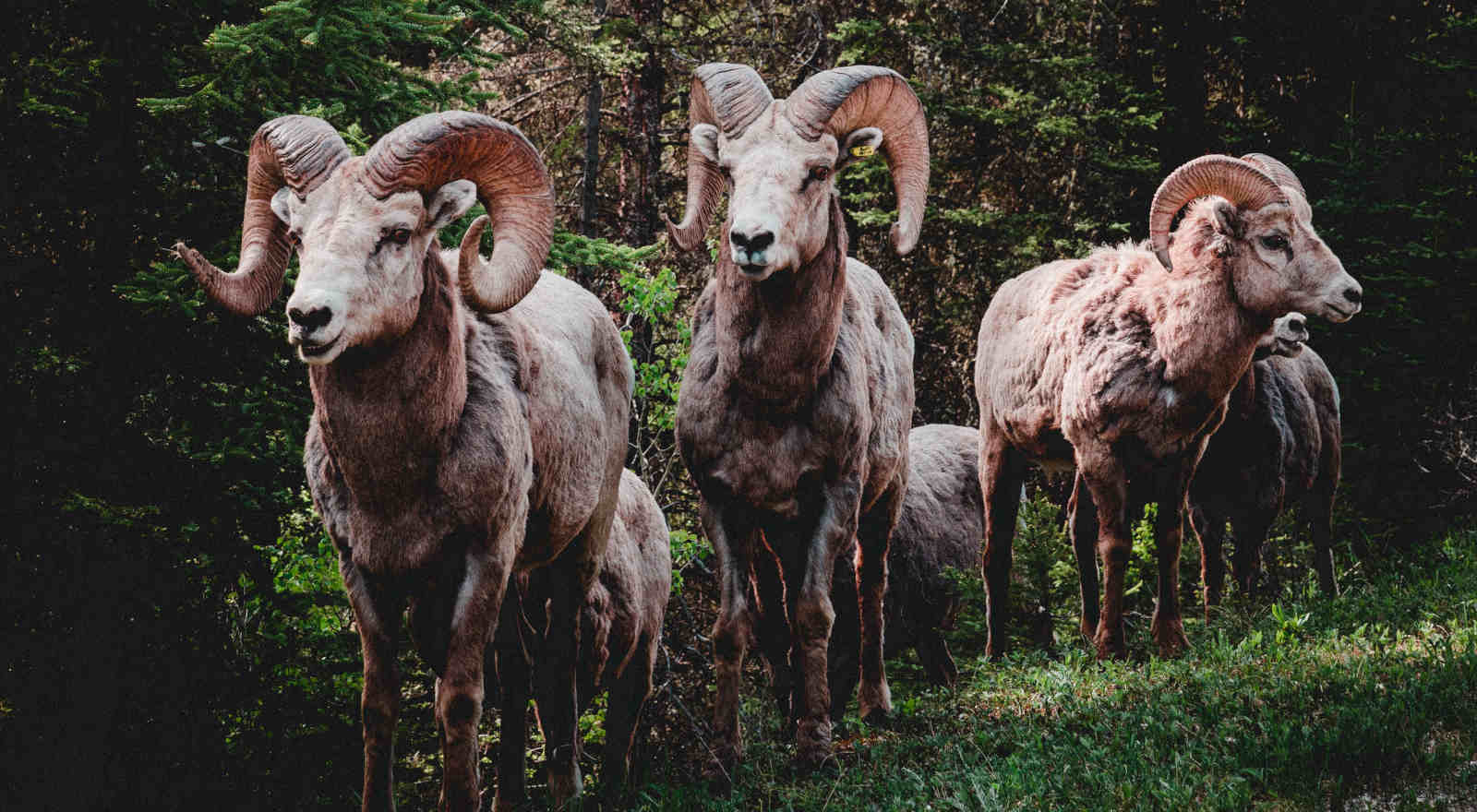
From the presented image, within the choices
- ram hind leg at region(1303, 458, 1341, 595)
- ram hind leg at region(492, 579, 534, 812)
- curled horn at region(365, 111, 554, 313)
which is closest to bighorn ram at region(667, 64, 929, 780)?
curled horn at region(365, 111, 554, 313)

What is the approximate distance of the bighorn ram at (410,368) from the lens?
17.0ft

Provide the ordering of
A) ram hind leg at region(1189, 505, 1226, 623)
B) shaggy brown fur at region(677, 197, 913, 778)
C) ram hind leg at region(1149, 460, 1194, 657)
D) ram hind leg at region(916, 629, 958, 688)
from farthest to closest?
ram hind leg at region(1189, 505, 1226, 623)
ram hind leg at region(916, 629, 958, 688)
ram hind leg at region(1149, 460, 1194, 657)
shaggy brown fur at region(677, 197, 913, 778)

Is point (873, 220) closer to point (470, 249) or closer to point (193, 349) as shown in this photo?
point (193, 349)

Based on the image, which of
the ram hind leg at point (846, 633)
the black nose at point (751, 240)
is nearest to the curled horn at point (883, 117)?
the black nose at point (751, 240)

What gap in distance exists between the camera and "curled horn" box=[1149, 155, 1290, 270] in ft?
27.6

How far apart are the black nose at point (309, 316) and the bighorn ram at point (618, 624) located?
9.12 ft

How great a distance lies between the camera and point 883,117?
23.7 ft

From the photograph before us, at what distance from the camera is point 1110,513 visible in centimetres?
838

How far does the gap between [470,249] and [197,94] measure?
381 centimetres

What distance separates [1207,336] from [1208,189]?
3.64 feet

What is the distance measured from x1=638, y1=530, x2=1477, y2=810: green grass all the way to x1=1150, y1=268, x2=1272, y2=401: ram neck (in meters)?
1.59

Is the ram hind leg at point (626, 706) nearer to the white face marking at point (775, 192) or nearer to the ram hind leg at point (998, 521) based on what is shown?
the ram hind leg at point (998, 521)

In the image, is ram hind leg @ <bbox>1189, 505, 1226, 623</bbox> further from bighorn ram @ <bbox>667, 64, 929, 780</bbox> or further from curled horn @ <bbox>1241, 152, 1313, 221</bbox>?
bighorn ram @ <bbox>667, 64, 929, 780</bbox>

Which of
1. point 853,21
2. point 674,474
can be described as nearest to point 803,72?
point 853,21
